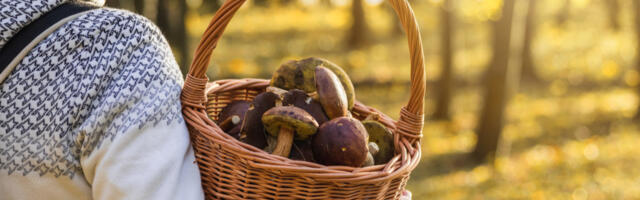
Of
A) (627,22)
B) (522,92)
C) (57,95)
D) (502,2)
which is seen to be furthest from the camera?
(627,22)

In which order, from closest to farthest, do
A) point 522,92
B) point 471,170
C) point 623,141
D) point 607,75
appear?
point 471,170
point 623,141
point 522,92
point 607,75

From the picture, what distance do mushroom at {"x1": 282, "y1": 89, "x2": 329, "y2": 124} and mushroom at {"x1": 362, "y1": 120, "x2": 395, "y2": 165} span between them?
0.17 meters

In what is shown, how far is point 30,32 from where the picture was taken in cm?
146

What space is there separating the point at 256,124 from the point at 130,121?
0.38 m

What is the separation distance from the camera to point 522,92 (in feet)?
31.2

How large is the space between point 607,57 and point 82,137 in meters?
12.5

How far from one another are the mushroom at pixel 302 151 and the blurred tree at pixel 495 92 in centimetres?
479

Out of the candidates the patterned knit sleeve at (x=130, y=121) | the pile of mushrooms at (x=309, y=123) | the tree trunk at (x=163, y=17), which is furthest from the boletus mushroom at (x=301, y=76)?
the tree trunk at (x=163, y=17)

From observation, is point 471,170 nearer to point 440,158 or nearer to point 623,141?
point 440,158

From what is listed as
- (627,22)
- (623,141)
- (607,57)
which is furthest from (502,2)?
(627,22)

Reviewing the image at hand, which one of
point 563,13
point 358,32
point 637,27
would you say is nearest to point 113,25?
point 637,27

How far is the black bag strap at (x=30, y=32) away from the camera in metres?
1.43

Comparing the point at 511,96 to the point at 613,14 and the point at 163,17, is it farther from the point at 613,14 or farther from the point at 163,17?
the point at 613,14

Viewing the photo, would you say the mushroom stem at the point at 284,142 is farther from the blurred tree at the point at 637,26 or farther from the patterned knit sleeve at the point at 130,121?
the blurred tree at the point at 637,26
